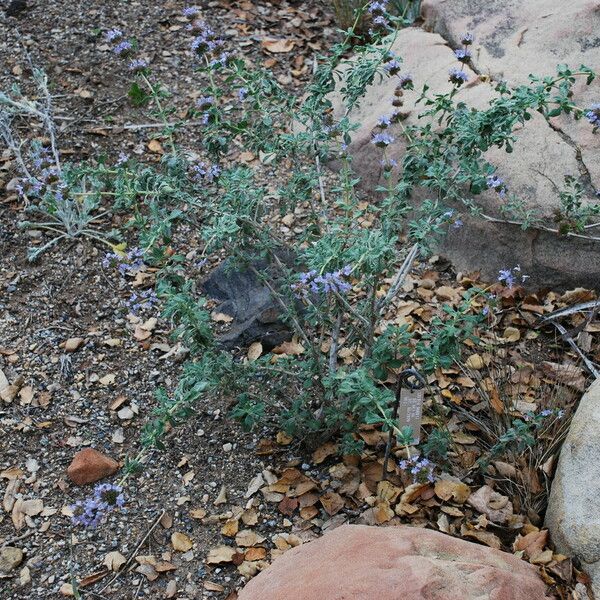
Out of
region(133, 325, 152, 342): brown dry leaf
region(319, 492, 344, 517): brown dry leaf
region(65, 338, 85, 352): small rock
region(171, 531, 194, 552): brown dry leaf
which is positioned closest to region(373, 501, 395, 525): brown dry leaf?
region(319, 492, 344, 517): brown dry leaf

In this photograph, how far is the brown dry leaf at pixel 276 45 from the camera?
473 cm

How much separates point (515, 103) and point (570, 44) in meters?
1.54

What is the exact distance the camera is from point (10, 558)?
2.57 meters

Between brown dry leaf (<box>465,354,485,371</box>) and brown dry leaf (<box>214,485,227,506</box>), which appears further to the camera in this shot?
brown dry leaf (<box>465,354,485,371</box>)

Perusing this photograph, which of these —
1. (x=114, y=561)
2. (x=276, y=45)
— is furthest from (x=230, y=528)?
(x=276, y=45)

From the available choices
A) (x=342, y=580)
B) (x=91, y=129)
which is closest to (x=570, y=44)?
(x=91, y=129)

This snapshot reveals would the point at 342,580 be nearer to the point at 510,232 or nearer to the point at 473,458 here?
the point at 473,458

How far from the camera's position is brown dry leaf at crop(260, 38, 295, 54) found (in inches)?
186

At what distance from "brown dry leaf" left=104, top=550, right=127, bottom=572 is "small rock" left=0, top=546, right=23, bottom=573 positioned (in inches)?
11.0

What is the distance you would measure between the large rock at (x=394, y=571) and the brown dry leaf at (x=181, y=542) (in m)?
0.49

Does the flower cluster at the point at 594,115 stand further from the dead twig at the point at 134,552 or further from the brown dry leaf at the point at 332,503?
the dead twig at the point at 134,552

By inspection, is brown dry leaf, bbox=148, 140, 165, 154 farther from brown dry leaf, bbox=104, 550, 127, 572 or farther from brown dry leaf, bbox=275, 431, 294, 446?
brown dry leaf, bbox=104, 550, 127, 572

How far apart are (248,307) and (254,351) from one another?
196mm

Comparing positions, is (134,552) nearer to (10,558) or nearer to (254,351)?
(10,558)
